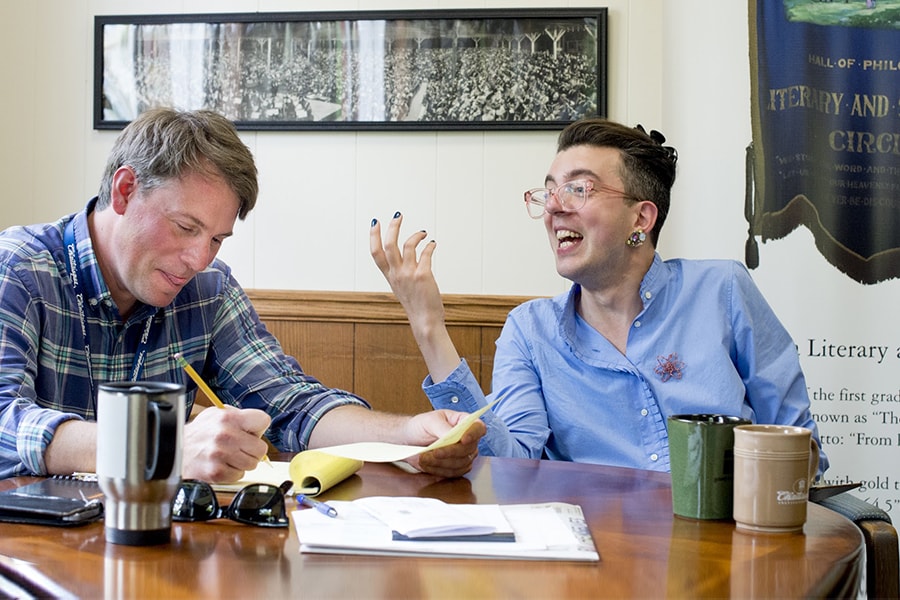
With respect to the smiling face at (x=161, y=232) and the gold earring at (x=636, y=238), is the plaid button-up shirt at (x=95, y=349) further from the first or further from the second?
the gold earring at (x=636, y=238)

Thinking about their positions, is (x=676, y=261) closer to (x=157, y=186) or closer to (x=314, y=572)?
(x=157, y=186)

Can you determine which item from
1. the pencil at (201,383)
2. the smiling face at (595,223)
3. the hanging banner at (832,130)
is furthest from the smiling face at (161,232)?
the hanging banner at (832,130)

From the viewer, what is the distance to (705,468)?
44.3 inches

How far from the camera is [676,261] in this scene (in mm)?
2025

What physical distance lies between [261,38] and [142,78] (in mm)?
387

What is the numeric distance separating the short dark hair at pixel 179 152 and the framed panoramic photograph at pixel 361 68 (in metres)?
1.21

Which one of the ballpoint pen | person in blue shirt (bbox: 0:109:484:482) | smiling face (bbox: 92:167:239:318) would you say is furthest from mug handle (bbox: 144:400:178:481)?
smiling face (bbox: 92:167:239:318)

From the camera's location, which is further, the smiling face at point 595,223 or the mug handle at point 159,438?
the smiling face at point 595,223

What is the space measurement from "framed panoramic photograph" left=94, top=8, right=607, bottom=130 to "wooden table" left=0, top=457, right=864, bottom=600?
187cm

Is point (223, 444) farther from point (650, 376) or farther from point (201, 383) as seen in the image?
point (650, 376)

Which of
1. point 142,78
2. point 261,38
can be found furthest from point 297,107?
point 142,78

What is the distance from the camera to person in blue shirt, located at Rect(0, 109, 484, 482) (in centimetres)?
157

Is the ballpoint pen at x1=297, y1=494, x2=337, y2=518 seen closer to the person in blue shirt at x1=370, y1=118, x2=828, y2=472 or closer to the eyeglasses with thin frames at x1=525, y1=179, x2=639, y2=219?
the person in blue shirt at x1=370, y1=118, x2=828, y2=472

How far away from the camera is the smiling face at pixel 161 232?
1.64 metres
